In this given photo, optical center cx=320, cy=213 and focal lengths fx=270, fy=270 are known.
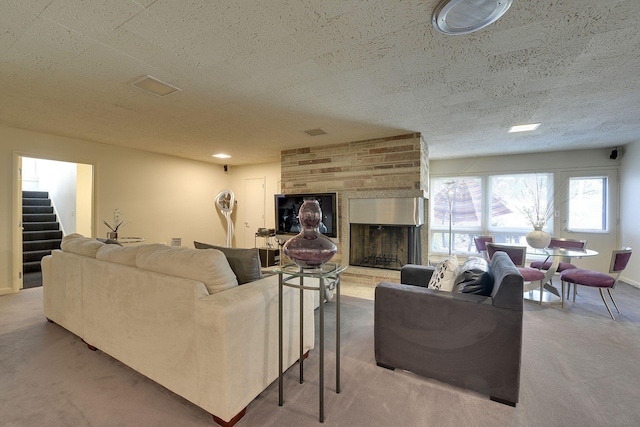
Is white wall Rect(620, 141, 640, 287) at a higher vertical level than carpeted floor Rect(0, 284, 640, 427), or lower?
higher

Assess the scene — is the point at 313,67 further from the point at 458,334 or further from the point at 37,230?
the point at 37,230

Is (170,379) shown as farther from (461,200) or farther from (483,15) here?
(461,200)

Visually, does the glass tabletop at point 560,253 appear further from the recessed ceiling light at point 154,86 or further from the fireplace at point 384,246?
the recessed ceiling light at point 154,86

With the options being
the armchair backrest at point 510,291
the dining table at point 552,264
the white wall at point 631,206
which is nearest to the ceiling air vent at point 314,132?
the armchair backrest at point 510,291

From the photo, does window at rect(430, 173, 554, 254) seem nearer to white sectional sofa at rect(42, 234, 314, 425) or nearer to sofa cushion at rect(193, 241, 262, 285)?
sofa cushion at rect(193, 241, 262, 285)

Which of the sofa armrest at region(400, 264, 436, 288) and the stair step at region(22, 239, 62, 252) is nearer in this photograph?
the sofa armrest at region(400, 264, 436, 288)

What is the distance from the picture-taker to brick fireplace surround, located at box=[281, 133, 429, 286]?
13.2ft

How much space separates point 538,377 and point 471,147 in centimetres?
393

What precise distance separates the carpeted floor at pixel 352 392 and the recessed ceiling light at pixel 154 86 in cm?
233

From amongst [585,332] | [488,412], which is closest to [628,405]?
[488,412]

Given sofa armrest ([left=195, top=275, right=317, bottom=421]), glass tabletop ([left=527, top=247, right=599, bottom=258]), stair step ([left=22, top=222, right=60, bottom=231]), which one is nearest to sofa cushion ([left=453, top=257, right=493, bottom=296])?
sofa armrest ([left=195, top=275, right=317, bottom=421])

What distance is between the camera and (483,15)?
1.52 m

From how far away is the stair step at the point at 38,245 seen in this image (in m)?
5.18

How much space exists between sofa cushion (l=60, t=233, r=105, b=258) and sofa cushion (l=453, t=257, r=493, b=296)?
2.95 m
